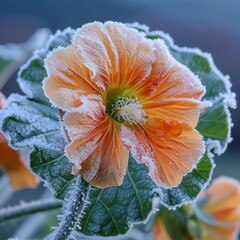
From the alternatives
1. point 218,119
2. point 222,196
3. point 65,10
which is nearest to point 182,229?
point 222,196

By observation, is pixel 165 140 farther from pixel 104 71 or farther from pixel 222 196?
pixel 222 196

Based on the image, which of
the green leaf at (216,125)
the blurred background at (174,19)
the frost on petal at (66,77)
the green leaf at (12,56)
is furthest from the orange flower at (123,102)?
the blurred background at (174,19)

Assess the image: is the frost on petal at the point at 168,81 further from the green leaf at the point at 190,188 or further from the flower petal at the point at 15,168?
the flower petal at the point at 15,168

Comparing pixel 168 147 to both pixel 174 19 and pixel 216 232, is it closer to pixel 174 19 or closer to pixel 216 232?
pixel 216 232

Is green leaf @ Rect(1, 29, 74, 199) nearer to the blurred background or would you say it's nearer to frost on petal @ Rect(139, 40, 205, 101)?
frost on petal @ Rect(139, 40, 205, 101)

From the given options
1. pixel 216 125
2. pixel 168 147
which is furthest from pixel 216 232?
pixel 168 147

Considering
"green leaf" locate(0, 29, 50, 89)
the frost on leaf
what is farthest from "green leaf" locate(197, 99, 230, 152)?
"green leaf" locate(0, 29, 50, 89)
